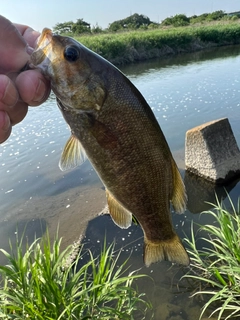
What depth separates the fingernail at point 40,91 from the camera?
1737 mm

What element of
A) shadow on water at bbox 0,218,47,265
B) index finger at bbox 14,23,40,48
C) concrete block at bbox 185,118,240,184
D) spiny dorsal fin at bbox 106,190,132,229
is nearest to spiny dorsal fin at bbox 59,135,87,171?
spiny dorsal fin at bbox 106,190,132,229

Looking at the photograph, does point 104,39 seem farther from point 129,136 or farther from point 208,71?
point 129,136

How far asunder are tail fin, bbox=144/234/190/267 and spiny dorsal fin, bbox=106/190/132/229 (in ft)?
0.83

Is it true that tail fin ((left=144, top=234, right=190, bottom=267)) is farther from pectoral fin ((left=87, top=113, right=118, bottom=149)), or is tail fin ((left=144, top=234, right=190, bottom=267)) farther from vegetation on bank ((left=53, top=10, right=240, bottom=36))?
vegetation on bank ((left=53, top=10, right=240, bottom=36))

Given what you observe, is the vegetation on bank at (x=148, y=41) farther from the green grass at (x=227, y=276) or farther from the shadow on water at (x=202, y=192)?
the green grass at (x=227, y=276)

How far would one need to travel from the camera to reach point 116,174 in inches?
75.2

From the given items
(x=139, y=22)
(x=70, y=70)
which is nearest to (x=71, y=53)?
(x=70, y=70)

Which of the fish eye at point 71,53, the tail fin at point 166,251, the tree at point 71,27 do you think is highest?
the tree at point 71,27

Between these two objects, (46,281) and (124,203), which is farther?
(46,281)

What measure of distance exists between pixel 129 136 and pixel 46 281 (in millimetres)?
2112

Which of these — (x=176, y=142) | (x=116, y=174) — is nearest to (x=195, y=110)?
(x=176, y=142)

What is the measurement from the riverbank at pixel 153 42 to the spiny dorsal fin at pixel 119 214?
87.4 ft

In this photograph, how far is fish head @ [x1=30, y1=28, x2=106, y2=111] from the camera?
5.74ft

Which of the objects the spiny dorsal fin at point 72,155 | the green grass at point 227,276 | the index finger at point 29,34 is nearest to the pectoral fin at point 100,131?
the spiny dorsal fin at point 72,155
